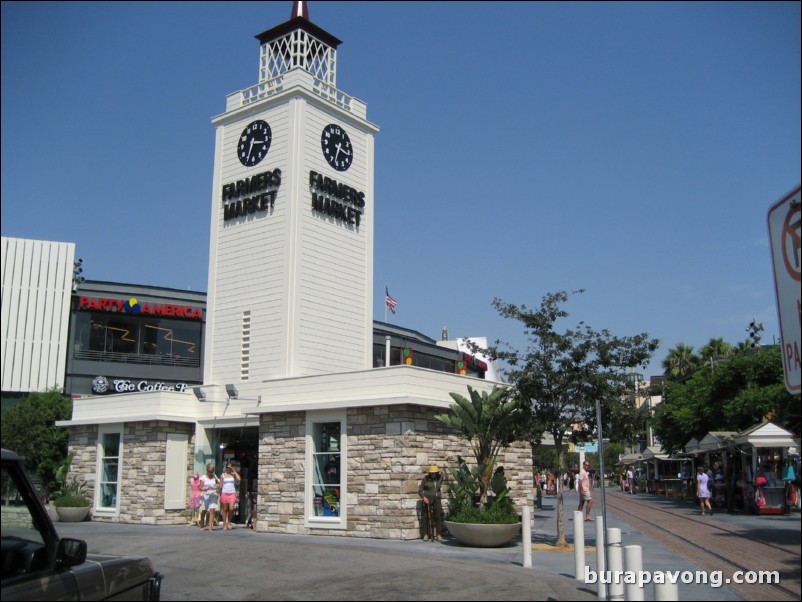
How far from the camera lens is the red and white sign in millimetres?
4098

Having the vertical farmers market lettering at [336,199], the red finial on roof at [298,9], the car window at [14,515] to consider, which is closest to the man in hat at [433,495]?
the vertical farmers market lettering at [336,199]

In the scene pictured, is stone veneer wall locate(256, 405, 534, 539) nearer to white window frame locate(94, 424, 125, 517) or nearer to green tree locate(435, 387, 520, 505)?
green tree locate(435, 387, 520, 505)

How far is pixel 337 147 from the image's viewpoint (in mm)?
24766

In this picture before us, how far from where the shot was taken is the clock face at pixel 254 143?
24078 millimetres

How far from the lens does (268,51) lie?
26.1 meters

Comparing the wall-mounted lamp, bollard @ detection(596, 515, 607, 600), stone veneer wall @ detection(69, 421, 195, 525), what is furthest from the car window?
stone veneer wall @ detection(69, 421, 195, 525)

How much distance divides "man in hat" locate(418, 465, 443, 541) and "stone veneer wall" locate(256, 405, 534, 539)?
35 centimetres

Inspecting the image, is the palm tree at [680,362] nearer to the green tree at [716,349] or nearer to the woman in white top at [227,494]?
the green tree at [716,349]

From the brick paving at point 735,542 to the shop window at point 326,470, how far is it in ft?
23.3

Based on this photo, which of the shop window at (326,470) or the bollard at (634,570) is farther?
the shop window at (326,470)

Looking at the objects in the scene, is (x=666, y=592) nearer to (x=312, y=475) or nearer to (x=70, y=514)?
(x=312, y=475)

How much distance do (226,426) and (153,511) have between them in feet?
9.81

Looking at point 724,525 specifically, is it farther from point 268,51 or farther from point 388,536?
point 268,51

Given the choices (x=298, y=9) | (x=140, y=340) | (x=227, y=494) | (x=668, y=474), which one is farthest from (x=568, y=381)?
(x=668, y=474)
